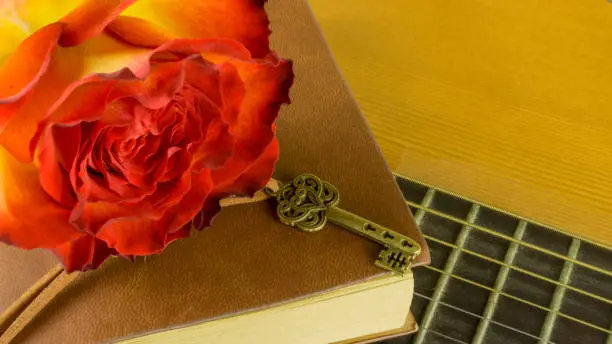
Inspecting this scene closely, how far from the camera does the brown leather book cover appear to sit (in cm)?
46

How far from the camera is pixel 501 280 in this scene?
0.60 meters

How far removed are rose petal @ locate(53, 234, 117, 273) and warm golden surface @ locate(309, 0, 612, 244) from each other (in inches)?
12.5

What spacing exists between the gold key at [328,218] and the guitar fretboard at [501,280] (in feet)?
0.41

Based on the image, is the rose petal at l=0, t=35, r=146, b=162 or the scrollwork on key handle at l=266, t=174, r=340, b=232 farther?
the scrollwork on key handle at l=266, t=174, r=340, b=232

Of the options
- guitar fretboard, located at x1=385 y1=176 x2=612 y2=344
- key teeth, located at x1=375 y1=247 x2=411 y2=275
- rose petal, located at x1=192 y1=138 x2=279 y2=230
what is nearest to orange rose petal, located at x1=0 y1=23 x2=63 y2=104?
rose petal, located at x1=192 y1=138 x2=279 y2=230

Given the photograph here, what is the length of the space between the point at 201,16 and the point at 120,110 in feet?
0.19

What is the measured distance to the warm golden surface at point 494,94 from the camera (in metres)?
0.65

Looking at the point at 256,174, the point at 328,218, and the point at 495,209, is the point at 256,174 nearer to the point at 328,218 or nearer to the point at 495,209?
the point at 328,218

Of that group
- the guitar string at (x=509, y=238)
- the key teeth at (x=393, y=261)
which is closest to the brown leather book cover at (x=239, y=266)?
the key teeth at (x=393, y=261)

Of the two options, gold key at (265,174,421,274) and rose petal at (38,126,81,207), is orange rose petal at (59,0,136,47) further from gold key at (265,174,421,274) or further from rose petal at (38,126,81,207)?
gold key at (265,174,421,274)

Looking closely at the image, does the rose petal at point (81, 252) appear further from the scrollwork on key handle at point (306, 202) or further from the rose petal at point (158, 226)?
the scrollwork on key handle at point (306, 202)

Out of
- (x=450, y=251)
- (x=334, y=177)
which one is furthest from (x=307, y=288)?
(x=450, y=251)

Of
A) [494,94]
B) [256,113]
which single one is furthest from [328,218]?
[494,94]

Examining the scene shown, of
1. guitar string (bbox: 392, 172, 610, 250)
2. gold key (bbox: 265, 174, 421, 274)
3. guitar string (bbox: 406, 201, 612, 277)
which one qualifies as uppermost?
gold key (bbox: 265, 174, 421, 274)
